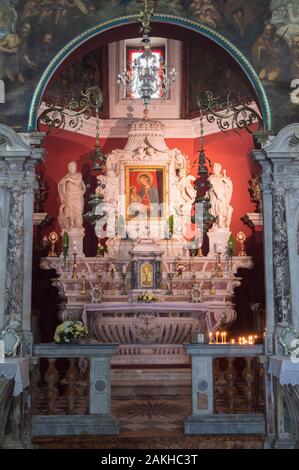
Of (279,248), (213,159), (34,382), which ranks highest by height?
(213,159)

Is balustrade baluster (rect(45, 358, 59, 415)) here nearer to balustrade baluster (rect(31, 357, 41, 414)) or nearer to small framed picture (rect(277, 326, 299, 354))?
balustrade baluster (rect(31, 357, 41, 414))

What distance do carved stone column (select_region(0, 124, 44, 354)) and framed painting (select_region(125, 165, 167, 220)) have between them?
4.88 metres

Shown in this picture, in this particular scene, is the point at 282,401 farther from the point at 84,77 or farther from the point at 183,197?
the point at 84,77

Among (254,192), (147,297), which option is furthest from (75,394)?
(254,192)

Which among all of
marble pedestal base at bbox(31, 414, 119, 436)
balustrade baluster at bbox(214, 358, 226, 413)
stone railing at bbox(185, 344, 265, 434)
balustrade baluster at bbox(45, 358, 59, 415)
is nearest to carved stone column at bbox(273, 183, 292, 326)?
stone railing at bbox(185, 344, 265, 434)

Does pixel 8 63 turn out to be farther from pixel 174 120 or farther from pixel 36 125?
pixel 174 120

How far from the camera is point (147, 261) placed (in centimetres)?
1310

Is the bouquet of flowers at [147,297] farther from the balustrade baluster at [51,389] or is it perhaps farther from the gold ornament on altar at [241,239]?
the balustrade baluster at [51,389]

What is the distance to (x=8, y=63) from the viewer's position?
919 centimetres

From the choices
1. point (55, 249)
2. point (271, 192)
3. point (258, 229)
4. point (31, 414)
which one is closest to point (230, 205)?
point (258, 229)

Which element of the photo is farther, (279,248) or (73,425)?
(279,248)

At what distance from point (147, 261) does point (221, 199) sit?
6.14ft

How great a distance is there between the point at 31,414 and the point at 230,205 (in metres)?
6.56

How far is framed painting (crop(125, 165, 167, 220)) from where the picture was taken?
13820 millimetres
